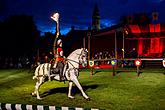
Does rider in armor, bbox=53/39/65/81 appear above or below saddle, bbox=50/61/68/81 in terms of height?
above

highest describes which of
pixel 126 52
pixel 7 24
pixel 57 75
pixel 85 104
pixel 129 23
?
pixel 7 24

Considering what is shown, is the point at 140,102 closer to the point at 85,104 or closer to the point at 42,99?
the point at 85,104

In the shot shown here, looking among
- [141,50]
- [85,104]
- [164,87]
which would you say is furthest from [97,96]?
[141,50]

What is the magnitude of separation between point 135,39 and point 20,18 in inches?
1432

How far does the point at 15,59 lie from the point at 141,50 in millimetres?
21013

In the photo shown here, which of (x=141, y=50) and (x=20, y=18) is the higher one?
(x=20, y=18)

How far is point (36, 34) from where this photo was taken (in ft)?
227

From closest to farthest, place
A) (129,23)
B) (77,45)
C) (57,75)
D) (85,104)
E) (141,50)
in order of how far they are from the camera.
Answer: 1. (85,104)
2. (57,75)
3. (129,23)
4. (141,50)
5. (77,45)

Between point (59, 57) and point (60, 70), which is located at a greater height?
point (59, 57)

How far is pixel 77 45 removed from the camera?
4441 centimetres

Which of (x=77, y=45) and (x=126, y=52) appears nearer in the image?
(x=126, y=52)

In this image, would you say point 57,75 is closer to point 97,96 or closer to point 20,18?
point 97,96

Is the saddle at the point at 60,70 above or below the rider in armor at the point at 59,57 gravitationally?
below

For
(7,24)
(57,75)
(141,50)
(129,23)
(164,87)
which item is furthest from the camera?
(7,24)
